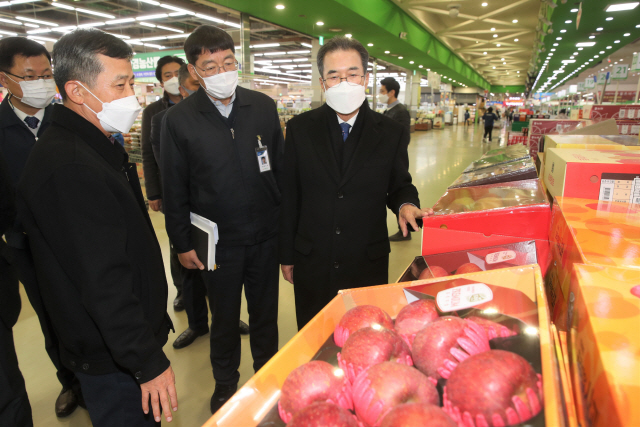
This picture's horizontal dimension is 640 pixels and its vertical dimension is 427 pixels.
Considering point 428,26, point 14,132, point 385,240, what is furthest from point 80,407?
point 428,26

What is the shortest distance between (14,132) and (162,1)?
618 cm

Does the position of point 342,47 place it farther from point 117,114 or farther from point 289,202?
point 117,114

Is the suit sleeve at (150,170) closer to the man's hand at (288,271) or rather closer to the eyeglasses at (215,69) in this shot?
the eyeglasses at (215,69)

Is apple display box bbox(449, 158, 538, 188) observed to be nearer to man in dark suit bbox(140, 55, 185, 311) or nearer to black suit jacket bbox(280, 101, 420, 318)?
black suit jacket bbox(280, 101, 420, 318)

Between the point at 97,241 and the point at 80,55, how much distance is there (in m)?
0.60

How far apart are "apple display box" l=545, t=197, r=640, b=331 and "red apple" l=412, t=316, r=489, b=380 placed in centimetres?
30

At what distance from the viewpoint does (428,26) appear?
1391 cm

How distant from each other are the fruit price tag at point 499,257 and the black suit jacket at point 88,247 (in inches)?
42.3

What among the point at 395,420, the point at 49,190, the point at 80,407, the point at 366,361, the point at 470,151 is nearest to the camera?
the point at 395,420

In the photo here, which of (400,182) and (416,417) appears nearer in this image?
(416,417)

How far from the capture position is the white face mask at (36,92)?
223cm

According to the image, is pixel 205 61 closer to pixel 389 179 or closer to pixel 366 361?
pixel 389 179

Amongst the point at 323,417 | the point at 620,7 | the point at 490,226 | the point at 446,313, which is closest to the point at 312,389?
the point at 323,417

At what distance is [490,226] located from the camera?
130 cm
